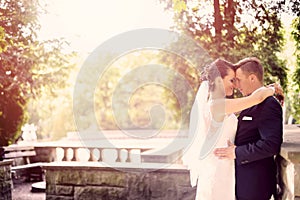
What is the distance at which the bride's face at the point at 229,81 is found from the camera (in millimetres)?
3588

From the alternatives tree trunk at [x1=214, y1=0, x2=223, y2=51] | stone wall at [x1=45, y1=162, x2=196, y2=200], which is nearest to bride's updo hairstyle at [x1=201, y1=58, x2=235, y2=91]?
stone wall at [x1=45, y1=162, x2=196, y2=200]

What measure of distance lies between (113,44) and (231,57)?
18.0 metres

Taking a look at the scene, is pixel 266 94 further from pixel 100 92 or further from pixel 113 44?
pixel 100 92

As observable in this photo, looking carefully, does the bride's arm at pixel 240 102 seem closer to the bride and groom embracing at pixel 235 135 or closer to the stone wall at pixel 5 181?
the bride and groom embracing at pixel 235 135

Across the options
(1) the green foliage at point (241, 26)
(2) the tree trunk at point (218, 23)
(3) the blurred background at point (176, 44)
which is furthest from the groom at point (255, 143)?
(1) the green foliage at point (241, 26)

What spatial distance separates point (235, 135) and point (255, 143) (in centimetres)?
44

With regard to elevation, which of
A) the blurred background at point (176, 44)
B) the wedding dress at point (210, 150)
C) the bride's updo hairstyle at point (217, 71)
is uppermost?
the blurred background at point (176, 44)

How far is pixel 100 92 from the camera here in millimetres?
31844

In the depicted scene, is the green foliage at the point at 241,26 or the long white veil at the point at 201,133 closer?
the long white veil at the point at 201,133

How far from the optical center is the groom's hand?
3398 mm

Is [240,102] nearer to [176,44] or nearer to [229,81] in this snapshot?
[229,81]

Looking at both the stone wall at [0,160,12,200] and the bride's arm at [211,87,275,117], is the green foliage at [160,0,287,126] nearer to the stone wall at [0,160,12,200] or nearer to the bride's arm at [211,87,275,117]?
the stone wall at [0,160,12,200]

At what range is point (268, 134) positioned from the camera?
9.94 feet

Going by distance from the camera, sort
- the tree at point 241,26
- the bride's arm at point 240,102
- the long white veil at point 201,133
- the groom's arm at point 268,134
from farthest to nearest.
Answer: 1. the tree at point 241,26
2. the long white veil at point 201,133
3. the bride's arm at point 240,102
4. the groom's arm at point 268,134
